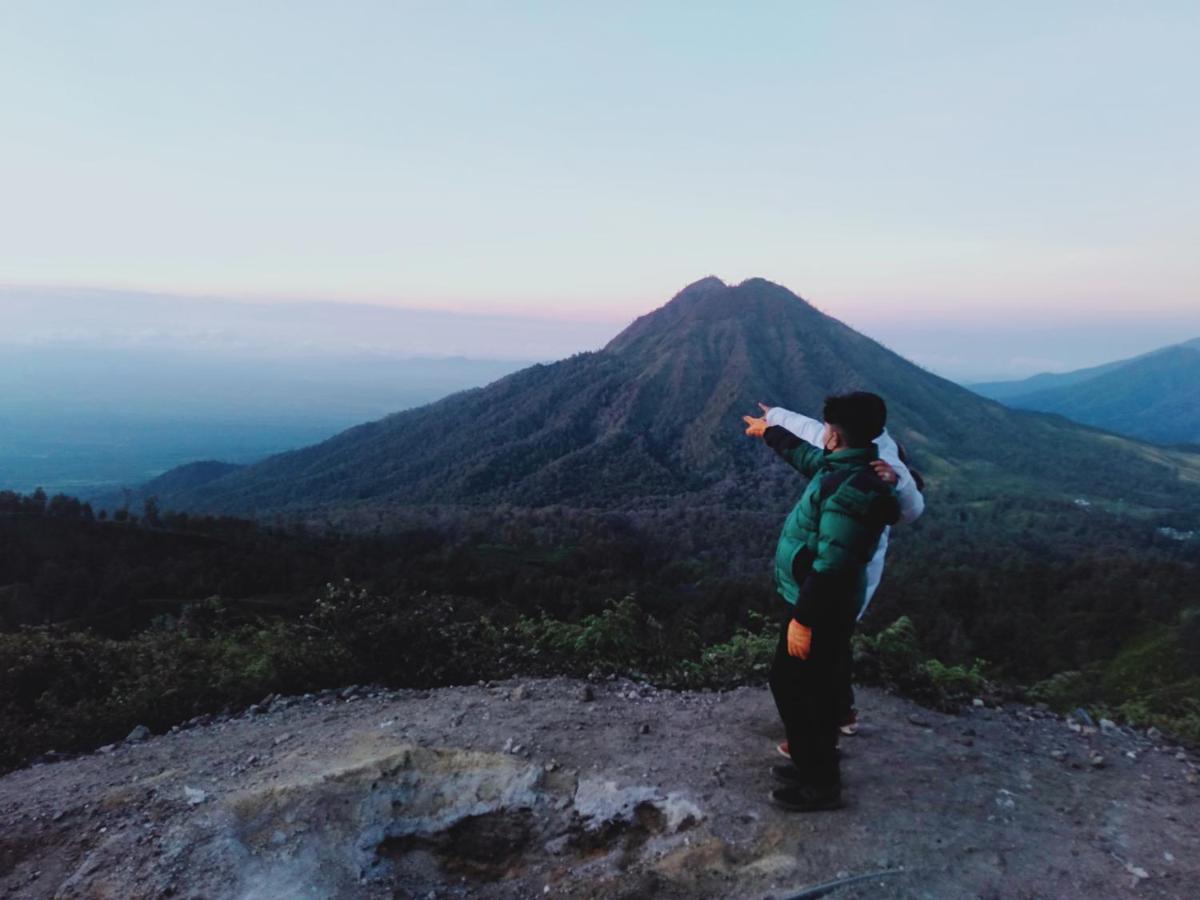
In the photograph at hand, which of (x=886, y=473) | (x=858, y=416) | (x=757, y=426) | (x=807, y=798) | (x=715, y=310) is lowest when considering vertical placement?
(x=807, y=798)

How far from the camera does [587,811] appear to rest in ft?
14.8

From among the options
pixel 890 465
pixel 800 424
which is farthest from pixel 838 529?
pixel 800 424

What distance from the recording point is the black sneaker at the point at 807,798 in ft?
13.6

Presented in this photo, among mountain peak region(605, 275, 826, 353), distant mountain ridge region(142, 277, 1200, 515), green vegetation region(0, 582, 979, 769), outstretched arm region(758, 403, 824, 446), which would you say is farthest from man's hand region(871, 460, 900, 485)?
mountain peak region(605, 275, 826, 353)

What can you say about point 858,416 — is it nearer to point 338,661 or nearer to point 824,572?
point 824,572

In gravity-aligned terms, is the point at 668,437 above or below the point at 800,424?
below

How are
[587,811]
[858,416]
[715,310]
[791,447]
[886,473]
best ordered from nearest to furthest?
[886,473] < [858,416] < [791,447] < [587,811] < [715,310]

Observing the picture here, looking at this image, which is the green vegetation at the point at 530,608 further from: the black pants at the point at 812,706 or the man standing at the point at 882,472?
the man standing at the point at 882,472

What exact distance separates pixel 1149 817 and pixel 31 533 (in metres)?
37.5

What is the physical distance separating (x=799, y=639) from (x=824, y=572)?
402mm

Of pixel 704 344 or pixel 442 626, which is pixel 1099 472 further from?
pixel 442 626

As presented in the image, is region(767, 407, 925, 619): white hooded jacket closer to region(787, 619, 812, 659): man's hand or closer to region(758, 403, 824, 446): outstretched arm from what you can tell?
region(758, 403, 824, 446): outstretched arm

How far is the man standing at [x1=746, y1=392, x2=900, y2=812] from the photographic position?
3.72 m

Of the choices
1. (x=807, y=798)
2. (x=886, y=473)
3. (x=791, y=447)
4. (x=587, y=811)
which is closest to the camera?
(x=886, y=473)
